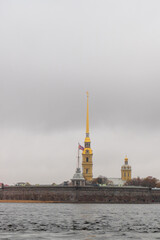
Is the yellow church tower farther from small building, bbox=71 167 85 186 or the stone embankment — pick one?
small building, bbox=71 167 85 186

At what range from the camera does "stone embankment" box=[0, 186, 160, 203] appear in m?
114

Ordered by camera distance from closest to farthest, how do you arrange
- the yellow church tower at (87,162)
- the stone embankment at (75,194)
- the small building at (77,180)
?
the stone embankment at (75,194) → the small building at (77,180) → the yellow church tower at (87,162)

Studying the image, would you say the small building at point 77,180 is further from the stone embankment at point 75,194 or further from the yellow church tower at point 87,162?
the yellow church tower at point 87,162

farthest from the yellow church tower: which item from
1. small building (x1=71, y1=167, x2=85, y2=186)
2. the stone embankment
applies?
small building (x1=71, y1=167, x2=85, y2=186)

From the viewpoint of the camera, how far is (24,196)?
118188 millimetres

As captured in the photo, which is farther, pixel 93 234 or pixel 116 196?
pixel 116 196

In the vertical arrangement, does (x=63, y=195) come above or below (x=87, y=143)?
below

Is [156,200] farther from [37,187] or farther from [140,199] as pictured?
[37,187]

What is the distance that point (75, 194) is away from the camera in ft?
373

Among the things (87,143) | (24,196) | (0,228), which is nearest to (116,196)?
(24,196)

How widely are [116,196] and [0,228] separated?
81602mm

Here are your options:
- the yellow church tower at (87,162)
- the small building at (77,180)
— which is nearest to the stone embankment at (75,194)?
the small building at (77,180)

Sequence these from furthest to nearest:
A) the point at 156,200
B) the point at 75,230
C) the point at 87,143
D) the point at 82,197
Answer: the point at 87,143
the point at 156,200
the point at 82,197
the point at 75,230

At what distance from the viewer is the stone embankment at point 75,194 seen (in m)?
114
